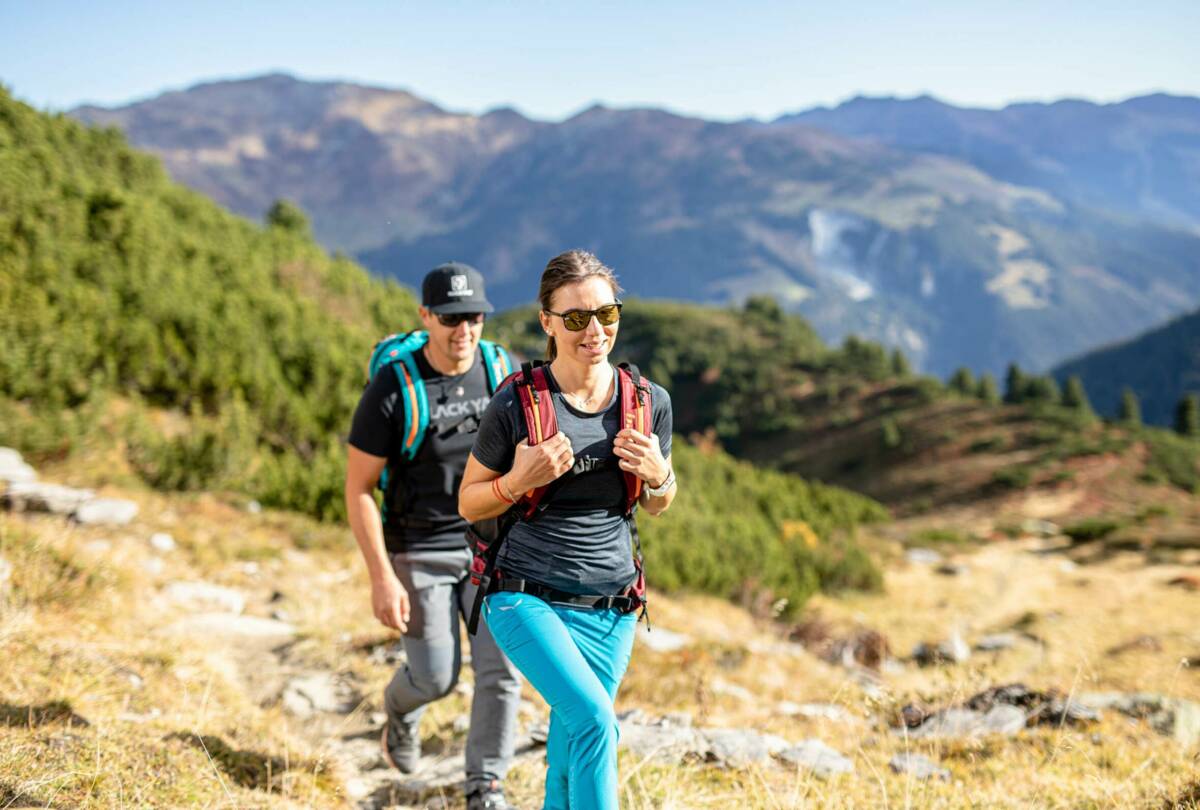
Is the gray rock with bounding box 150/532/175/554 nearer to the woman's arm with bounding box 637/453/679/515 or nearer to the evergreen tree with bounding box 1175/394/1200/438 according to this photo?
the woman's arm with bounding box 637/453/679/515

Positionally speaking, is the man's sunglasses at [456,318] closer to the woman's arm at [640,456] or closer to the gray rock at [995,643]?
the woman's arm at [640,456]

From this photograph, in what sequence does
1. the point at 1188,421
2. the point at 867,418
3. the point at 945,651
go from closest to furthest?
the point at 945,651 → the point at 1188,421 → the point at 867,418

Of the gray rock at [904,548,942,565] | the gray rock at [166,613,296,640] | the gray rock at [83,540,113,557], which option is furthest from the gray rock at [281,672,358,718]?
the gray rock at [904,548,942,565]

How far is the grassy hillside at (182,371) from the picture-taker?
26.5ft

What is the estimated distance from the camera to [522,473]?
7.33ft

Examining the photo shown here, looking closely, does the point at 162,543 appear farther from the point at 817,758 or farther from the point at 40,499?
the point at 817,758

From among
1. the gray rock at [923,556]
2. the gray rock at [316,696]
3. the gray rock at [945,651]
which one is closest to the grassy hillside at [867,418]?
the gray rock at [923,556]

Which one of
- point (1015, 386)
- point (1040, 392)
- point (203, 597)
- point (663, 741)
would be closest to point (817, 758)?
point (663, 741)

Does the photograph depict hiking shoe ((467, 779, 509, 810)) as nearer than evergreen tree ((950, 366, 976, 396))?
Yes

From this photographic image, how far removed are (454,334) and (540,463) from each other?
1.00 m

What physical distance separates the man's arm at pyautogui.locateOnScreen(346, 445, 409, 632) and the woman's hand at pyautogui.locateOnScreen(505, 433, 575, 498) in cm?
97

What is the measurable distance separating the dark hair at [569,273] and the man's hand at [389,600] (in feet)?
4.04

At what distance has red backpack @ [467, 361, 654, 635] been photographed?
233cm

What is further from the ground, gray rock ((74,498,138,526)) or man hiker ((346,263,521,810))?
man hiker ((346,263,521,810))
